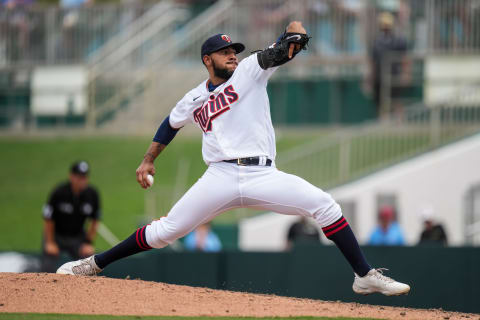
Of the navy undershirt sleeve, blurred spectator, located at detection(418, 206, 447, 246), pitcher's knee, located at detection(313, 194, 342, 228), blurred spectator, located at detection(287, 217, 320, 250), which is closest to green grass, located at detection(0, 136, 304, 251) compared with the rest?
blurred spectator, located at detection(287, 217, 320, 250)

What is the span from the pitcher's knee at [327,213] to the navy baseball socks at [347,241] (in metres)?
0.05

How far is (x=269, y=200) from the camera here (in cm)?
775

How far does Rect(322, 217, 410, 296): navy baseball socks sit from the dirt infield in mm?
225

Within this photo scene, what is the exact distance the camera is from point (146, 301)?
26.1 feet

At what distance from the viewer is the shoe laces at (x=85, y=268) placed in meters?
8.66

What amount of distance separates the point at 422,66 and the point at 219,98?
36.4 feet

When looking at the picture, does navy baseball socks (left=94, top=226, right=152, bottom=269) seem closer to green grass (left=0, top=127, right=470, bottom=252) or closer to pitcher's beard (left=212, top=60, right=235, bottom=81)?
pitcher's beard (left=212, top=60, right=235, bottom=81)

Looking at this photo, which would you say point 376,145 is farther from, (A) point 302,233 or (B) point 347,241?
(B) point 347,241

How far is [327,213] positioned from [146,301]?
1753mm

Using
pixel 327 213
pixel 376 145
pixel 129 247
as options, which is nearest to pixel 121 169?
pixel 376 145

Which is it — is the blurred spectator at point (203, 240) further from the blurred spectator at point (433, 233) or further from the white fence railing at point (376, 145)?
the blurred spectator at point (433, 233)

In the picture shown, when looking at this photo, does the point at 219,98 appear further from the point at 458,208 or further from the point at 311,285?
the point at 458,208

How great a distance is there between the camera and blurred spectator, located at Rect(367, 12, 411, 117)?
17.8 meters

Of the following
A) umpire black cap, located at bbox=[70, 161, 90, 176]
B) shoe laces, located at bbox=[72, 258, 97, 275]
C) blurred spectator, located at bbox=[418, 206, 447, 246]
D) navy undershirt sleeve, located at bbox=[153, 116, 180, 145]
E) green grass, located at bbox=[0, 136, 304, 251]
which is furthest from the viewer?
green grass, located at bbox=[0, 136, 304, 251]
